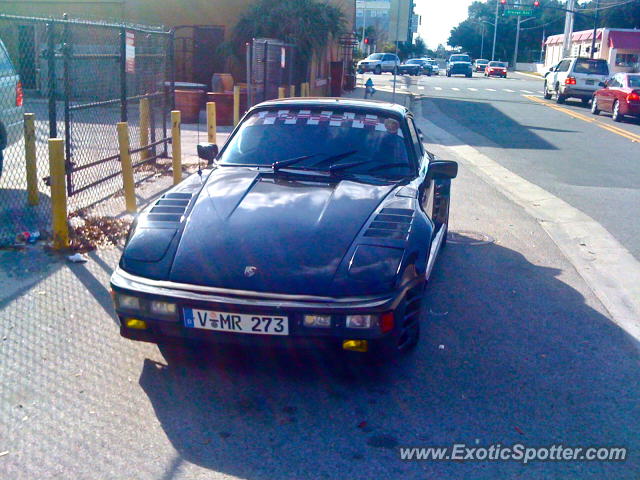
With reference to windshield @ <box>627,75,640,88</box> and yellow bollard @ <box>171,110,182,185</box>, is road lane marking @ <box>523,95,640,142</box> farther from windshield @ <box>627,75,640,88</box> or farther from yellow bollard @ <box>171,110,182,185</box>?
yellow bollard @ <box>171,110,182,185</box>

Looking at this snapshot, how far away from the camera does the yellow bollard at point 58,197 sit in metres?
6.73

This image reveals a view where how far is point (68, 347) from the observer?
15.8 ft

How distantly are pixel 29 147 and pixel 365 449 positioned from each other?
616 cm

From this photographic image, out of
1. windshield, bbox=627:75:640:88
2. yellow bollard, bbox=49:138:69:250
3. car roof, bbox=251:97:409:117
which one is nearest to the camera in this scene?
car roof, bbox=251:97:409:117

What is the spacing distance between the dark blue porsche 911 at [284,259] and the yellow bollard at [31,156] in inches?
144

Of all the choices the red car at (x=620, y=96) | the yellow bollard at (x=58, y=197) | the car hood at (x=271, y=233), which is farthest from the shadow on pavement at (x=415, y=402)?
the red car at (x=620, y=96)

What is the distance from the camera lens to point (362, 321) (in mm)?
3969

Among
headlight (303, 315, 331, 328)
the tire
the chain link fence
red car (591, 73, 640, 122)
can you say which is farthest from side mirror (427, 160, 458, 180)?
the tire

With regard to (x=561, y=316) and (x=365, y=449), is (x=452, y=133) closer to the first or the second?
(x=561, y=316)

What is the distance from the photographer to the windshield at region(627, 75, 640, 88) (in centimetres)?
2375

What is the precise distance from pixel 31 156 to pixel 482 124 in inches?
621

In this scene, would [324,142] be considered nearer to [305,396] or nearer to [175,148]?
[305,396]

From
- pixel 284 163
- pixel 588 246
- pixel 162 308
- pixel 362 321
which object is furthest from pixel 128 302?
pixel 588 246

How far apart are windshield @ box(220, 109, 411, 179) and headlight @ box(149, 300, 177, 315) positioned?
72.2 inches
